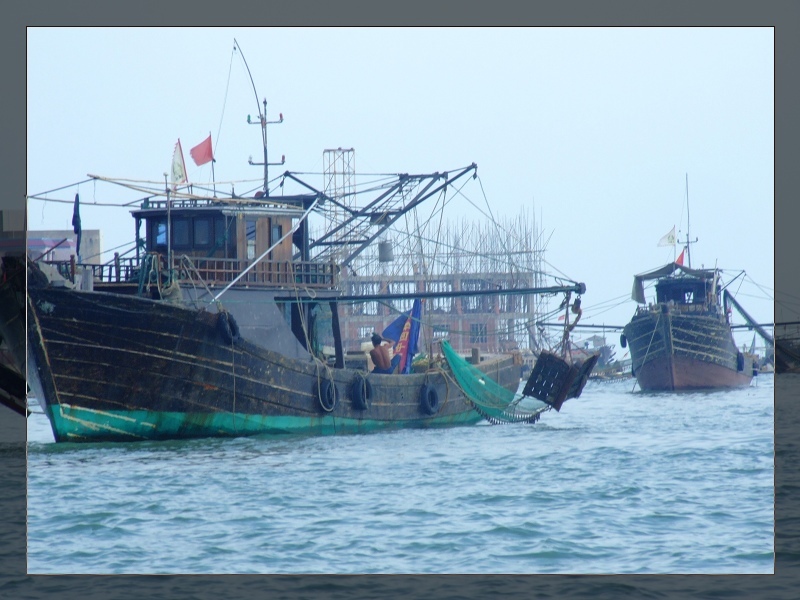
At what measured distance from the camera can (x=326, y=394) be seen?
18.1 metres

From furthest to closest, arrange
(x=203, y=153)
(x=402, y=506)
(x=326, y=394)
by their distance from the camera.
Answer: (x=326, y=394)
(x=203, y=153)
(x=402, y=506)

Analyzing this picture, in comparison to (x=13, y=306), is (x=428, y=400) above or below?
below

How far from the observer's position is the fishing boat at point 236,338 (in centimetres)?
1554

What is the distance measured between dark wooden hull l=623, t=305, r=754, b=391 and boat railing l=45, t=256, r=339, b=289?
667 inches

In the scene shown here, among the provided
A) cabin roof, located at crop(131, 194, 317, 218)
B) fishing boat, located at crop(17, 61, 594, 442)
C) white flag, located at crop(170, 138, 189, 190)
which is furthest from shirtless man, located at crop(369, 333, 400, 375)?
white flag, located at crop(170, 138, 189, 190)

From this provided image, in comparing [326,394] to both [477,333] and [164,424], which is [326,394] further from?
[477,333]

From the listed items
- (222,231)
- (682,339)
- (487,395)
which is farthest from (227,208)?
(682,339)

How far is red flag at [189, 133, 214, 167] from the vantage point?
1480cm

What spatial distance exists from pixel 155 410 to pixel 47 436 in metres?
2.50

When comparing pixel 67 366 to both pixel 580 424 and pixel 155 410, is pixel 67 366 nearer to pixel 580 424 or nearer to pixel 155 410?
pixel 155 410

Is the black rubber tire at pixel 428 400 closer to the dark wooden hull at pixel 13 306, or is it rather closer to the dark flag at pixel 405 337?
the dark flag at pixel 405 337

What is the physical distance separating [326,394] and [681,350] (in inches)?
728

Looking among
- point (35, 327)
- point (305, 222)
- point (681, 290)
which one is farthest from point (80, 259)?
point (681, 290)

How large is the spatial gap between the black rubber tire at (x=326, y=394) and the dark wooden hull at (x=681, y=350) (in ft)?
57.5
